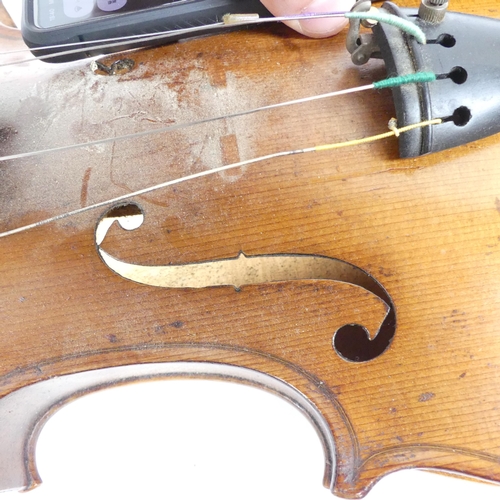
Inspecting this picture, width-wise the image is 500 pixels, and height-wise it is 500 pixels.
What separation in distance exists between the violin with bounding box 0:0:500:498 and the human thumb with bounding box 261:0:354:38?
92 millimetres

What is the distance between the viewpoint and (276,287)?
68 centimetres

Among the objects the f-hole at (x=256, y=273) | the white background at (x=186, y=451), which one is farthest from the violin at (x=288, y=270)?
the white background at (x=186, y=451)

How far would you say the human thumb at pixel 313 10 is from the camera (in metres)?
0.72

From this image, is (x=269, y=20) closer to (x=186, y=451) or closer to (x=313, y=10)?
(x=313, y=10)

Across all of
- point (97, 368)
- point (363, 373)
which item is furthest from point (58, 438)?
point (363, 373)

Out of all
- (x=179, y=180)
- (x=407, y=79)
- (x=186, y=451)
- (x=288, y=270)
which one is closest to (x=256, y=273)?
(x=288, y=270)

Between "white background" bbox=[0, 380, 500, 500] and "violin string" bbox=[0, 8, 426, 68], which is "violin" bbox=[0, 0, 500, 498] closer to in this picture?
"violin string" bbox=[0, 8, 426, 68]

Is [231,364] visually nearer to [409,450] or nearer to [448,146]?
[409,450]

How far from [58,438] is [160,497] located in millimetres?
277

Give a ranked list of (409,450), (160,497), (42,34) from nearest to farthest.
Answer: (409,450) → (42,34) → (160,497)

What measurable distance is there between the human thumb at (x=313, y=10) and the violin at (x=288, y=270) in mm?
92

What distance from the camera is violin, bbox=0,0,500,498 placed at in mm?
667

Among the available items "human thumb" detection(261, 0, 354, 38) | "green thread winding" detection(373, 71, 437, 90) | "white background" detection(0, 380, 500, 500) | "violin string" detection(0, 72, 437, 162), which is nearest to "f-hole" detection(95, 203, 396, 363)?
"violin string" detection(0, 72, 437, 162)

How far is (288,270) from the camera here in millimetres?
718
